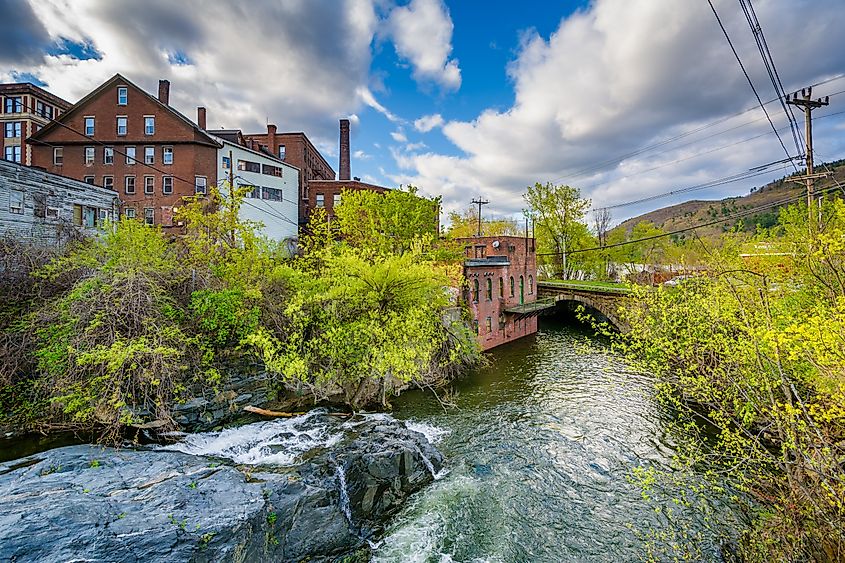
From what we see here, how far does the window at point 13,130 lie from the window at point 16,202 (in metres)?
31.9

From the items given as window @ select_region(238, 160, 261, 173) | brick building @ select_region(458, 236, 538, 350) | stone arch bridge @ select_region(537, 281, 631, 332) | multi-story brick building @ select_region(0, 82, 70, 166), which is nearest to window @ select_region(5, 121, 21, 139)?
multi-story brick building @ select_region(0, 82, 70, 166)

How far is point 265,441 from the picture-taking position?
32.1 feet

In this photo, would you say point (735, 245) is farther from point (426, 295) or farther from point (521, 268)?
point (426, 295)

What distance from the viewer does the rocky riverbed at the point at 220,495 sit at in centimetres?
552

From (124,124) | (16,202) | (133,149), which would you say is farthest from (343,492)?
(124,124)

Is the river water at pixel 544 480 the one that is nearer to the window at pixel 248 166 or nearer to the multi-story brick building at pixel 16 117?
the window at pixel 248 166

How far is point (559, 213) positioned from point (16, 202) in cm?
3940

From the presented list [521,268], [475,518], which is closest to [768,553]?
[475,518]

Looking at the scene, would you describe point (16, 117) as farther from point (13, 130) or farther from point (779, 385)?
point (779, 385)

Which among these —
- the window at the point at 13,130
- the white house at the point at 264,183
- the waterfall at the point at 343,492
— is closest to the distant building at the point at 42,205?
the white house at the point at 264,183

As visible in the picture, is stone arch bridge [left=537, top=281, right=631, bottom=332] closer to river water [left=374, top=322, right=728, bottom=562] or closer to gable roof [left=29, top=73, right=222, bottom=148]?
river water [left=374, top=322, right=728, bottom=562]

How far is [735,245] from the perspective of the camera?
18.9 m

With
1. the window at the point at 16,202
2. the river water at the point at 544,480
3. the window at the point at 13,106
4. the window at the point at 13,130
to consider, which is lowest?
the river water at the point at 544,480

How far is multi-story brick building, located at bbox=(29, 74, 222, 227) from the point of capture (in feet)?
92.7
